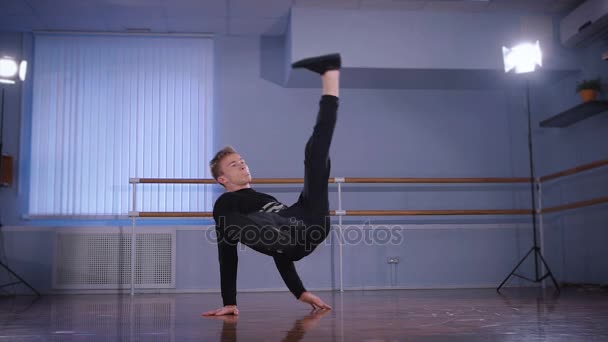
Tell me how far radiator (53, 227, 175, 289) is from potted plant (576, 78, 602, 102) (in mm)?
3320

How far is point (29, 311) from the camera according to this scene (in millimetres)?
2795

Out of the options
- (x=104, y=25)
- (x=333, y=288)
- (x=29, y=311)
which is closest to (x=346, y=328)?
(x=29, y=311)

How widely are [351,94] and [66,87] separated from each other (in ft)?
7.95

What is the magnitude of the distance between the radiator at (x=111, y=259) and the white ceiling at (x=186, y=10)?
170 cm

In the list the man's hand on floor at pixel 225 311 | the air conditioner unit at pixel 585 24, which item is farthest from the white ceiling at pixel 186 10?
the man's hand on floor at pixel 225 311

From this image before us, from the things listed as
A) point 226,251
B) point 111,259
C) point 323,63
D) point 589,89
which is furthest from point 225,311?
point 589,89

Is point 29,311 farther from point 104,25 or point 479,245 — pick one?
point 479,245

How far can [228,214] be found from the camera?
236 cm

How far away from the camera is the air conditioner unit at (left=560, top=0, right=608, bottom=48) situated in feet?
13.7

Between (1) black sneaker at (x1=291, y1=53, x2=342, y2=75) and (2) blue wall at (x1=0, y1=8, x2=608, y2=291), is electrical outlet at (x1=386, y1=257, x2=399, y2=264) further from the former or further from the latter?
(1) black sneaker at (x1=291, y1=53, x2=342, y2=75)

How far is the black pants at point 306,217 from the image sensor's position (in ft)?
7.10

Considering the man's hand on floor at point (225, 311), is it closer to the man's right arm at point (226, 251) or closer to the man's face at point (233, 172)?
the man's right arm at point (226, 251)

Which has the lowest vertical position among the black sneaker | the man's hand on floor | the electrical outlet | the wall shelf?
the man's hand on floor

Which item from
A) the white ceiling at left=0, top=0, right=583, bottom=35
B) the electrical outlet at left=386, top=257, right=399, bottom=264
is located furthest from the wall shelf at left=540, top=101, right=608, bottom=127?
the electrical outlet at left=386, top=257, right=399, bottom=264
